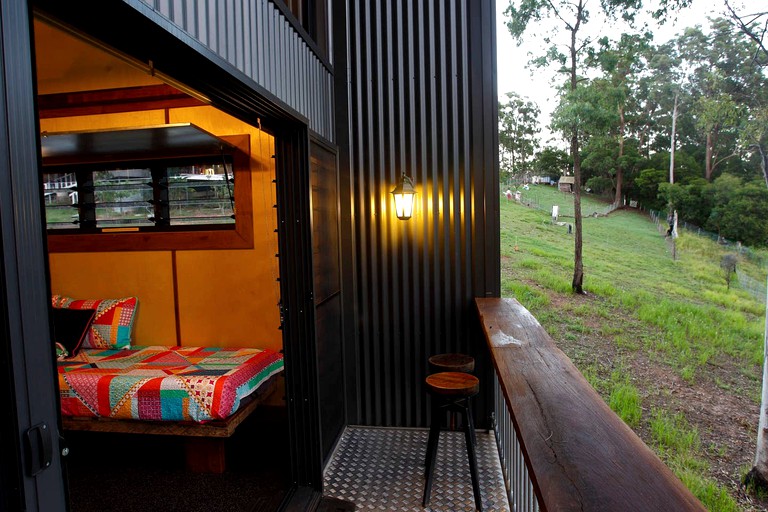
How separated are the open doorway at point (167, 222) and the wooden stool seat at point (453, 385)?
64.2 inches

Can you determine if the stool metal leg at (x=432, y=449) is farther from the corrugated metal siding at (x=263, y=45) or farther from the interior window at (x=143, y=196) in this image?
the interior window at (x=143, y=196)

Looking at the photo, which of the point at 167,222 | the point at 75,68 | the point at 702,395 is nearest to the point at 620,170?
the point at 702,395

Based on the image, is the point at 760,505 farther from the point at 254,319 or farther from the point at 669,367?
the point at 254,319

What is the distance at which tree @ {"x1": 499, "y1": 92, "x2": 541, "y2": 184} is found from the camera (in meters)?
7.46

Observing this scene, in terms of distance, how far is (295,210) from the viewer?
2.82 meters

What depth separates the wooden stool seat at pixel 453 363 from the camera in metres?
3.15

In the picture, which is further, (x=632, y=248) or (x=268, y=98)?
(x=632, y=248)

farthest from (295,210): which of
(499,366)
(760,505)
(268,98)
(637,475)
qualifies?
(760,505)

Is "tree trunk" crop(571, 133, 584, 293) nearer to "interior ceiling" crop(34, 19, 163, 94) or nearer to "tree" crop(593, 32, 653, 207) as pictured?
"tree" crop(593, 32, 653, 207)

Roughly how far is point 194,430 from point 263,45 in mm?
2420

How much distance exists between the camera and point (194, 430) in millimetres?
3068

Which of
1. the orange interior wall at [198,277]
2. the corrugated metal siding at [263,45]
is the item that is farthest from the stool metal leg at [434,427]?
the corrugated metal siding at [263,45]

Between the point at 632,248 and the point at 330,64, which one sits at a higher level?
the point at 330,64

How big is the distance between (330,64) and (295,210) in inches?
61.6
